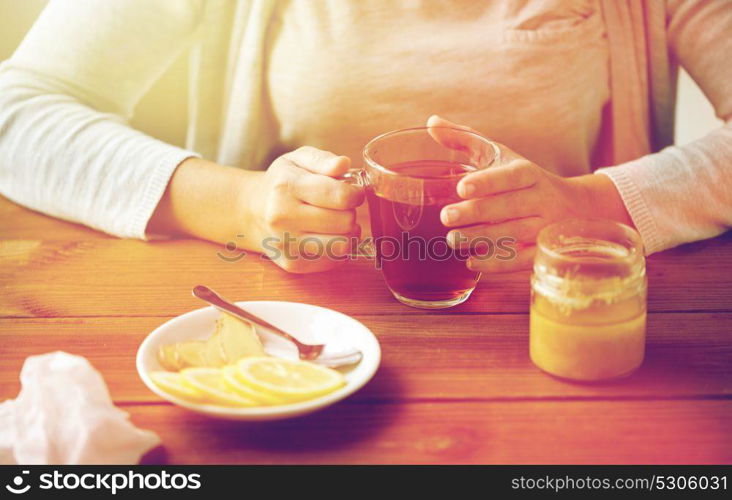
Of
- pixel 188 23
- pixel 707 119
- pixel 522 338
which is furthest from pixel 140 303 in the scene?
pixel 707 119

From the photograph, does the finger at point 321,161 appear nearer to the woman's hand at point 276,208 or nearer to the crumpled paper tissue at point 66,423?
the woman's hand at point 276,208

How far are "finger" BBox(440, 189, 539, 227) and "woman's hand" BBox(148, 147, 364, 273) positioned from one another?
15cm

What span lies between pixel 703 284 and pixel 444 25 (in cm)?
58

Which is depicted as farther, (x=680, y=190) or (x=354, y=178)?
(x=680, y=190)

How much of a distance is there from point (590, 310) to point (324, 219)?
375 millimetres

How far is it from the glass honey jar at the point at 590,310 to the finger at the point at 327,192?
264 mm

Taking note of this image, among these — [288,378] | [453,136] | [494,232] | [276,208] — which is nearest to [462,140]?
[453,136]

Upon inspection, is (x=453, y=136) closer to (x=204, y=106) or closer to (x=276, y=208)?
(x=276, y=208)

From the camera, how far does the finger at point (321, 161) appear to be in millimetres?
1015

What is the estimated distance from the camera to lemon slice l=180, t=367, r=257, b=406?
29.6 inches

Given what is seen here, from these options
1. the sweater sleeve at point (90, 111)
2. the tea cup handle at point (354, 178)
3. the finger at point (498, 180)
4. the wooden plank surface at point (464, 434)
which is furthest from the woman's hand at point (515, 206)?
the sweater sleeve at point (90, 111)

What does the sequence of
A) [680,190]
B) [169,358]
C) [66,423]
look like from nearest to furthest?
[66,423]
[169,358]
[680,190]

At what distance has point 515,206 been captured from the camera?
1005 millimetres

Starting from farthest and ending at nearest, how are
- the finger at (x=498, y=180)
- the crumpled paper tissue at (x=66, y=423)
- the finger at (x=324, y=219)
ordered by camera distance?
the finger at (x=324, y=219) → the finger at (x=498, y=180) → the crumpled paper tissue at (x=66, y=423)
